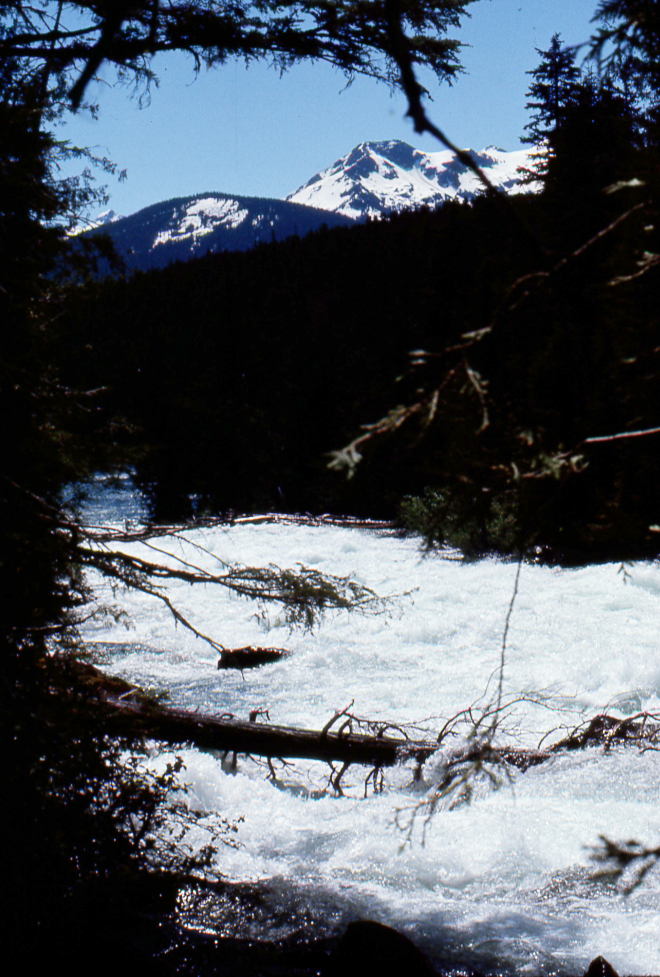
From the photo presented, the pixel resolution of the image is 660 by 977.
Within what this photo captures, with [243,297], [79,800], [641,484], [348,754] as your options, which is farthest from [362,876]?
[243,297]

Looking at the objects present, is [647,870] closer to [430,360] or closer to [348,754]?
[348,754]

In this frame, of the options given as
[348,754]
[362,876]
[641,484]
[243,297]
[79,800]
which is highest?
[243,297]

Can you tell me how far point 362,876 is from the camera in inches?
243

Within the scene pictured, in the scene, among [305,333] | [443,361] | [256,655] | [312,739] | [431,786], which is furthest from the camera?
[305,333]

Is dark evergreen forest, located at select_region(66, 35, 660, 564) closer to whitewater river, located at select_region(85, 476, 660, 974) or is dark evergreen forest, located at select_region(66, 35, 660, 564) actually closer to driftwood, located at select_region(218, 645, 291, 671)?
whitewater river, located at select_region(85, 476, 660, 974)

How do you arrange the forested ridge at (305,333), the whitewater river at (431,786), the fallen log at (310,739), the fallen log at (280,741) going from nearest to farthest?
the whitewater river at (431,786)
the fallen log at (310,739)
the fallen log at (280,741)
the forested ridge at (305,333)

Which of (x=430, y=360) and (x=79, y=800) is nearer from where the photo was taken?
(x=430, y=360)

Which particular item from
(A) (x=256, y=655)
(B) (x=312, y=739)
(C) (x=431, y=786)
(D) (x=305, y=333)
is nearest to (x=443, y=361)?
A: (B) (x=312, y=739)

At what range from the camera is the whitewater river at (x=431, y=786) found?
5.50 meters

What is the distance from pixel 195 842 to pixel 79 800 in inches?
92.4

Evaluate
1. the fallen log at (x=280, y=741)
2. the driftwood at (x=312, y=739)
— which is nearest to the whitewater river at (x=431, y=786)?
the driftwood at (x=312, y=739)

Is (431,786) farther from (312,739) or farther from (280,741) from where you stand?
(280,741)

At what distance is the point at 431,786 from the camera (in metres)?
6.90

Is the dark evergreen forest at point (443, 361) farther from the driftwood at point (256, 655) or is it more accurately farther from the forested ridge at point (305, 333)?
the driftwood at point (256, 655)
